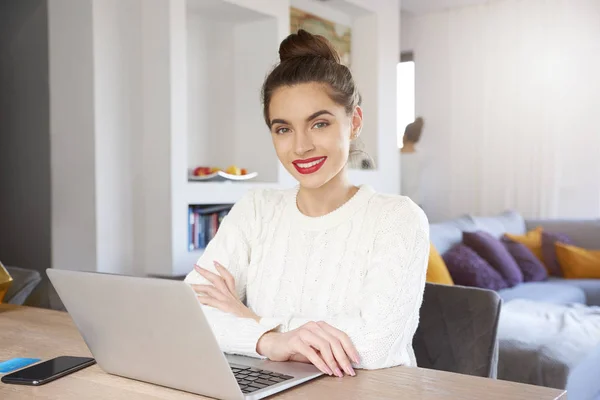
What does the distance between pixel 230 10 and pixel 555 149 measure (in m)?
3.55

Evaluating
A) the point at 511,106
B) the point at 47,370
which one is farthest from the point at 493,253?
the point at 47,370

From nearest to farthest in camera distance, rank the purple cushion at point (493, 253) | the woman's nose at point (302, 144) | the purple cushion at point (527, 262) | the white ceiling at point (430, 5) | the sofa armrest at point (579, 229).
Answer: the woman's nose at point (302, 144) < the purple cushion at point (493, 253) < the purple cushion at point (527, 262) < the sofa armrest at point (579, 229) < the white ceiling at point (430, 5)

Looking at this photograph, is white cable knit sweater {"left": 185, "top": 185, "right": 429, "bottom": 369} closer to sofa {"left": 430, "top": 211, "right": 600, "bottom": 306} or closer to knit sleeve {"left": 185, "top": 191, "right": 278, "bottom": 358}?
knit sleeve {"left": 185, "top": 191, "right": 278, "bottom": 358}

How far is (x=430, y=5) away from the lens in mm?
6484

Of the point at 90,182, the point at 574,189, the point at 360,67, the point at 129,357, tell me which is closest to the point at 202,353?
the point at 129,357

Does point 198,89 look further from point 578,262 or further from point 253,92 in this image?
point 578,262

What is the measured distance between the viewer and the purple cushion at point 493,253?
13.7 feet

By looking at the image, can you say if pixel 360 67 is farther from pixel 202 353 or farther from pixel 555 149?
pixel 202 353

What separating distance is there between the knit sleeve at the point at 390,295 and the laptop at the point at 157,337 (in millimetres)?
167

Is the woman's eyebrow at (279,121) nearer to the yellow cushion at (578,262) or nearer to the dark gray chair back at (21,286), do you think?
the dark gray chair back at (21,286)

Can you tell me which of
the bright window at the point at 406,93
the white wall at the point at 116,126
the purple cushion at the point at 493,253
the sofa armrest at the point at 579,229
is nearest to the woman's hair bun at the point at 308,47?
the white wall at the point at 116,126

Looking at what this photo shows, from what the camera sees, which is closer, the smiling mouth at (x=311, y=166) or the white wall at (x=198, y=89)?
the smiling mouth at (x=311, y=166)

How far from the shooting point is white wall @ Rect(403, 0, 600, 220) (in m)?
6.00

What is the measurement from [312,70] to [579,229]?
443 centimetres
